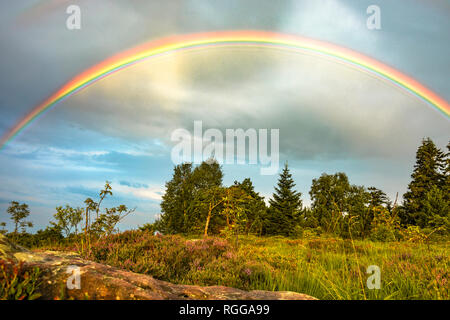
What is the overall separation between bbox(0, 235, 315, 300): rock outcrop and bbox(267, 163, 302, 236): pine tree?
3373 centimetres

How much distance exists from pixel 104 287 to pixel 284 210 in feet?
119

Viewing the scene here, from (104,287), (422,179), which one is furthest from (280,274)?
(422,179)

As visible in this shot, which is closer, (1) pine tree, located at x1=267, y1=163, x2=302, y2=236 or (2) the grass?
(2) the grass

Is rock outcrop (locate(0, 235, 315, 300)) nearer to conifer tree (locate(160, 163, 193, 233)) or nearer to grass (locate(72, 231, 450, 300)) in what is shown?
grass (locate(72, 231, 450, 300))

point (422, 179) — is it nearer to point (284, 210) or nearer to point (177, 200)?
point (284, 210)

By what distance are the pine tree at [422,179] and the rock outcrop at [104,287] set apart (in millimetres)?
45486

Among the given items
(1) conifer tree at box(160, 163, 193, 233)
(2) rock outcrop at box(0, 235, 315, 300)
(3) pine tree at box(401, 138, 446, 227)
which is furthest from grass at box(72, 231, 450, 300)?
(3) pine tree at box(401, 138, 446, 227)

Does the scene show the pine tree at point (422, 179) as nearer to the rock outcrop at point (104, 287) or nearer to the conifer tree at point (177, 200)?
the conifer tree at point (177, 200)

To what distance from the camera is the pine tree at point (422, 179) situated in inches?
1490

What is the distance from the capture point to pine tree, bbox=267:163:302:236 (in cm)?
3516

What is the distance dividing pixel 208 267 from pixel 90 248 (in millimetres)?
2967

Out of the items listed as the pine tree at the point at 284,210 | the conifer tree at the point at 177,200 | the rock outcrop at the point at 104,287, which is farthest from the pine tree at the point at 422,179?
the rock outcrop at the point at 104,287

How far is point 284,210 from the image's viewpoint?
3609 centimetres
